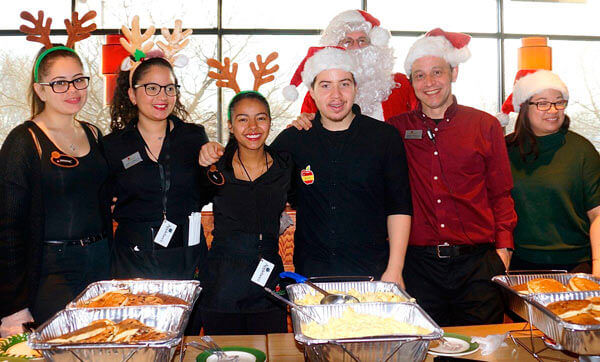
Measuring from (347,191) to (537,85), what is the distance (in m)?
1.19

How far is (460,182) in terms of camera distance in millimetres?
2418

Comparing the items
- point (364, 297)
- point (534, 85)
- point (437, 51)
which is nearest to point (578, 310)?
point (364, 297)

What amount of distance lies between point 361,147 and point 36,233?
139 centimetres

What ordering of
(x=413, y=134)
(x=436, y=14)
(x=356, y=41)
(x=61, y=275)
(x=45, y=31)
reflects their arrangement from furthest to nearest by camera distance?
(x=436, y=14)
(x=356, y=41)
(x=413, y=134)
(x=45, y=31)
(x=61, y=275)

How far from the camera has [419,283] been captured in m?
2.40

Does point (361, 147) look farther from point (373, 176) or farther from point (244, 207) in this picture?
point (244, 207)

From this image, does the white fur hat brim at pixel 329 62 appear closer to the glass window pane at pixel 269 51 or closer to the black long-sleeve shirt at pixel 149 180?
the black long-sleeve shirt at pixel 149 180

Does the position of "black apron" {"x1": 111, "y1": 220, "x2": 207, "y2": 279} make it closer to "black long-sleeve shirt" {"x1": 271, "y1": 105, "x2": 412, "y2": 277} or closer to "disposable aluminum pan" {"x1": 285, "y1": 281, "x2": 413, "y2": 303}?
"black long-sleeve shirt" {"x1": 271, "y1": 105, "x2": 412, "y2": 277}

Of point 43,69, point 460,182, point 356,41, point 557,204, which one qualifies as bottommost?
point 557,204

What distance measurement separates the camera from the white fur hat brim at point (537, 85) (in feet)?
8.79

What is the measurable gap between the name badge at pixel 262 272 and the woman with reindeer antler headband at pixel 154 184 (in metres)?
0.32

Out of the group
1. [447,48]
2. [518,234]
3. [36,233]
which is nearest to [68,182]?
[36,233]

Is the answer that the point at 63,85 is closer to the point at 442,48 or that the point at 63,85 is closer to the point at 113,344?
the point at 113,344

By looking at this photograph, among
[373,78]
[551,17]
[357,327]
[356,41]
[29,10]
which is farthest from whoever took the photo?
[551,17]
